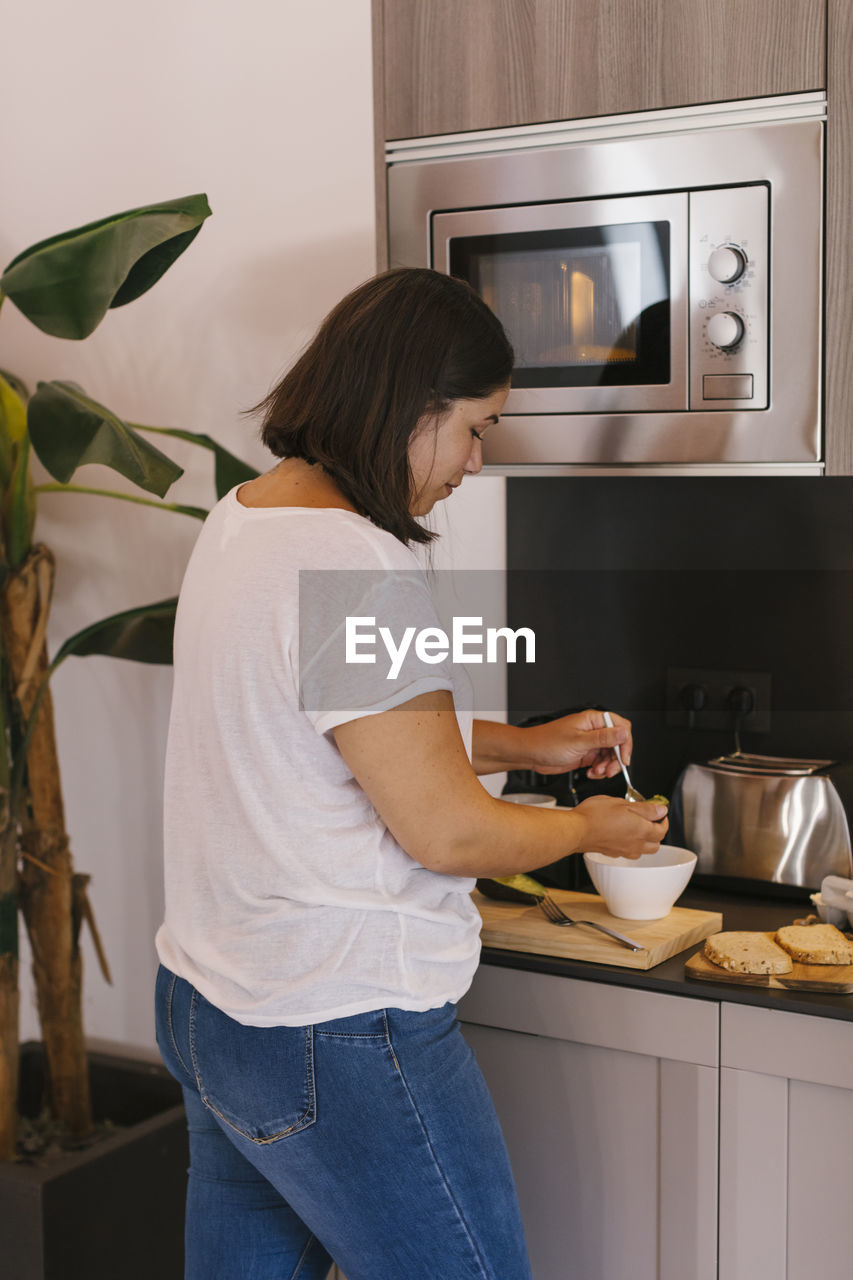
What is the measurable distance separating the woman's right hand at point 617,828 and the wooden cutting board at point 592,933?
0.14 meters

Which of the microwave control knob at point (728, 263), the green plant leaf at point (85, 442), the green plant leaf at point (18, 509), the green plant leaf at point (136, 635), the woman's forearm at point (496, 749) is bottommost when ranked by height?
the woman's forearm at point (496, 749)

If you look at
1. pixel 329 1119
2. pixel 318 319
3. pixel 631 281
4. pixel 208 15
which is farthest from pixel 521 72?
pixel 329 1119

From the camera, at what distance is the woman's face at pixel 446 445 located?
4.11 ft

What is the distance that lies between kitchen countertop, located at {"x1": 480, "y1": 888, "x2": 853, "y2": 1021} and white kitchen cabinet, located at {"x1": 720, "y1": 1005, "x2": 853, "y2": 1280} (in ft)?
0.06

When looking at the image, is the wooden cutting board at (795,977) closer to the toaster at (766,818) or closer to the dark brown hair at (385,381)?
the toaster at (766,818)

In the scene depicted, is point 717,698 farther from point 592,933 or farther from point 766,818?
point 592,933

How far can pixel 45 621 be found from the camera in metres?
2.10

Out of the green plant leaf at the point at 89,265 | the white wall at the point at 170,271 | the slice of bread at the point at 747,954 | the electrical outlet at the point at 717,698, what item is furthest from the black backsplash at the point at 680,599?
the green plant leaf at the point at 89,265

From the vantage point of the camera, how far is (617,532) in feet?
6.51

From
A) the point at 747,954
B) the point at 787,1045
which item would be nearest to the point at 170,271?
the point at 747,954

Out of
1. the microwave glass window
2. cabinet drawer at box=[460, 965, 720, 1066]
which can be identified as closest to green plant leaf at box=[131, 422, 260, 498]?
the microwave glass window

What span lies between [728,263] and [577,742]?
608 mm

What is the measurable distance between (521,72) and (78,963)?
1559 millimetres

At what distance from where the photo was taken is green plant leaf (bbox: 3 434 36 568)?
2.02m
